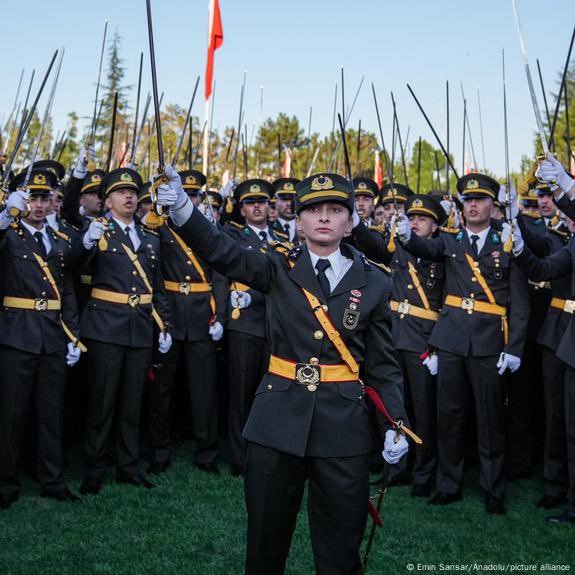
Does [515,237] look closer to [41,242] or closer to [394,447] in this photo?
[394,447]

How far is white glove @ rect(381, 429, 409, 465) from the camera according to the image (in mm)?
3398

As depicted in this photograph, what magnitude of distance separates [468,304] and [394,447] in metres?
3.21

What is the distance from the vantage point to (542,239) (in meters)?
6.61

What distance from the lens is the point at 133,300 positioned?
21.3 feet

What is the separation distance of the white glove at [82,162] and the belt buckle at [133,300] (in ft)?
3.84

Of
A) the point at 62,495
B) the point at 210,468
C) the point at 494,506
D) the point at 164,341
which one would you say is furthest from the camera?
the point at 210,468

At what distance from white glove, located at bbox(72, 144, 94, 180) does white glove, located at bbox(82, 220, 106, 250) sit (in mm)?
756

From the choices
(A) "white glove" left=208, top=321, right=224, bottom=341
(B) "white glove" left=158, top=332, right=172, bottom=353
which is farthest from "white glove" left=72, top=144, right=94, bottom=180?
(A) "white glove" left=208, top=321, right=224, bottom=341

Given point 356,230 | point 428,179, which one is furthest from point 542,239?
point 428,179

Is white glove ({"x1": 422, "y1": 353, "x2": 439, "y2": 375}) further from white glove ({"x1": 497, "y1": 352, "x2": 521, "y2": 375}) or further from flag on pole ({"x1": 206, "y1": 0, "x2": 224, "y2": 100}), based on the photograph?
flag on pole ({"x1": 206, "y1": 0, "x2": 224, "y2": 100})

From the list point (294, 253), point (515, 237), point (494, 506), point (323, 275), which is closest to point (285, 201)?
point (515, 237)

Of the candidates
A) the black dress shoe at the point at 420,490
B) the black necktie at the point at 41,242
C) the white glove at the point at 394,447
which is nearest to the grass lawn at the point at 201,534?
the black dress shoe at the point at 420,490

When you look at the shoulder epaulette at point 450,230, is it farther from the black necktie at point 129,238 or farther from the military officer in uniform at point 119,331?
the black necktie at point 129,238

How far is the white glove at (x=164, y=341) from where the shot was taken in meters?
6.84
